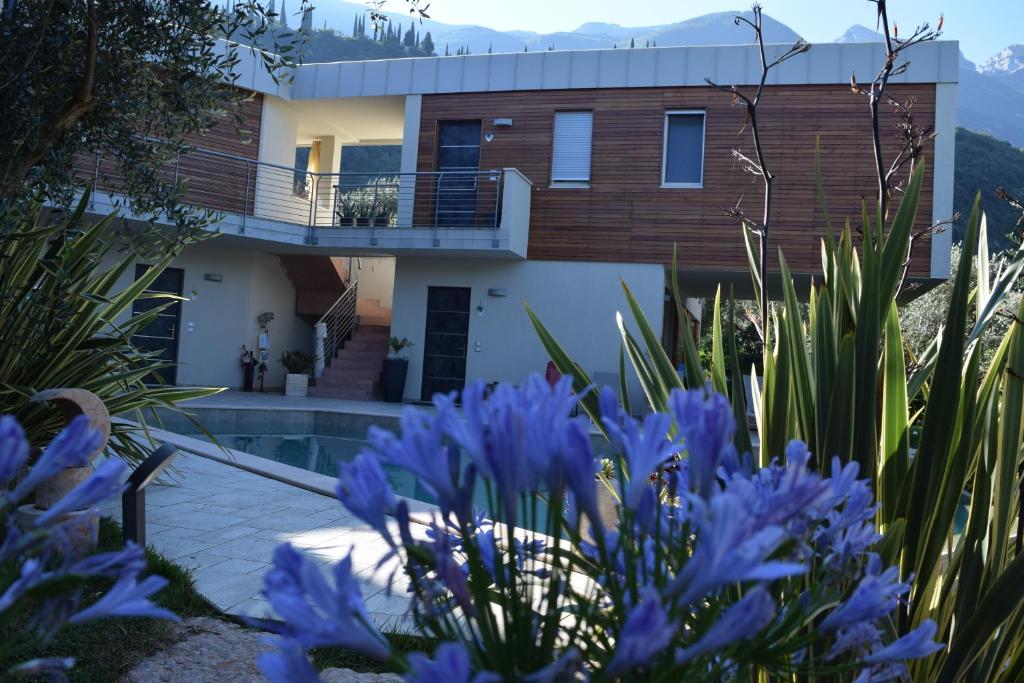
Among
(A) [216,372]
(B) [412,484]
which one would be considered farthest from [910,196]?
(A) [216,372]

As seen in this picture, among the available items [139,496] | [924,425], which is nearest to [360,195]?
[139,496]

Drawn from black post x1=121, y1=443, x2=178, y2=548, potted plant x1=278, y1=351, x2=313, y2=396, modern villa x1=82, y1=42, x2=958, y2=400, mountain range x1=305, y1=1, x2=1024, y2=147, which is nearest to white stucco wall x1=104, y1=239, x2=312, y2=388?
modern villa x1=82, y1=42, x2=958, y2=400

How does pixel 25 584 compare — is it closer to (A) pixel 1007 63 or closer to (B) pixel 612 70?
(B) pixel 612 70

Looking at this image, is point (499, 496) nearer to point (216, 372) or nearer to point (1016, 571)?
point (1016, 571)

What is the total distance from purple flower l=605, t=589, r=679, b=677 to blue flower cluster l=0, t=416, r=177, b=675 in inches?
10.5

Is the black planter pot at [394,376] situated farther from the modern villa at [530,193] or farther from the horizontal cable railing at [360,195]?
the horizontal cable railing at [360,195]

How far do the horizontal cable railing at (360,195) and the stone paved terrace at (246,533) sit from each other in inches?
335

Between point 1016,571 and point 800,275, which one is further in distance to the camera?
point 800,275

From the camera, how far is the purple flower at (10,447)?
509 mm

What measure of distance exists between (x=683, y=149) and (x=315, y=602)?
14138mm

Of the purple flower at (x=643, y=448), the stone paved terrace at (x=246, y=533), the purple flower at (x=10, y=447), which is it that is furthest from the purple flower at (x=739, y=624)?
the stone paved terrace at (x=246, y=533)

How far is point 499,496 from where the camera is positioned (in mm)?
555

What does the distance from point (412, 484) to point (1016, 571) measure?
763 centimetres

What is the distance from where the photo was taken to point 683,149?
13.9 meters
